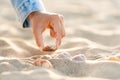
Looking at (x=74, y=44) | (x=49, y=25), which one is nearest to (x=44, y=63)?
(x=49, y=25)

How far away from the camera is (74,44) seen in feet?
7.24

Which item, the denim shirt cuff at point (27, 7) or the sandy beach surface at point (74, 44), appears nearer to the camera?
the sandy beach surface at point (74, 44)

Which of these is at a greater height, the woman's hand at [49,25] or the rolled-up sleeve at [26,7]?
the rolled-up sleeve at [26,7]

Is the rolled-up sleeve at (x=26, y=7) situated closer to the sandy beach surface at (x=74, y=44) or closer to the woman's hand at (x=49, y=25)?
the woman's hand at (x=49, y=25)

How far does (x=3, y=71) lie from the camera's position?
1.51 metres

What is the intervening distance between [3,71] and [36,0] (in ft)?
1.07

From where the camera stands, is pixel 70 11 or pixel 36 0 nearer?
pixel 36 0

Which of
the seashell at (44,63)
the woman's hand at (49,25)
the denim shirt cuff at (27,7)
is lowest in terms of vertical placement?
the seashell at (44,63)

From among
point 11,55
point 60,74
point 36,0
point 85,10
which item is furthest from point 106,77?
point 85,10

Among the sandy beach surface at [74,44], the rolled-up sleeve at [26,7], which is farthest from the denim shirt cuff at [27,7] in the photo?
the sandy beach surface at [74,44]

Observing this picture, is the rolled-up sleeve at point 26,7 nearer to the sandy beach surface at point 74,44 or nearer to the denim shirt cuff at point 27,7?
the denim shirt cuff at point 27,7

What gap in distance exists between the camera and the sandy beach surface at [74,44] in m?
1.48

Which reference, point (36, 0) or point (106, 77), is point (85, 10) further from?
point (106, 77)

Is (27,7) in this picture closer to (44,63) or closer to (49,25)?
(49,25)
